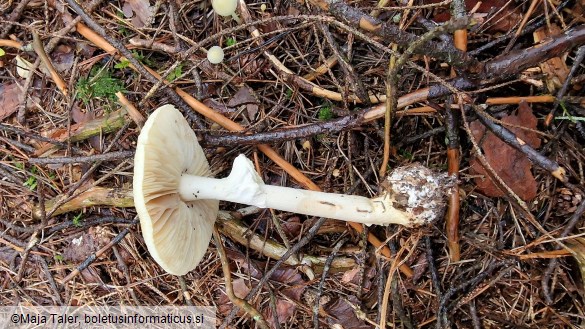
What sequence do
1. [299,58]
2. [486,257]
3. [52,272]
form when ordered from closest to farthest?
[486,257] → [299,58] → [52,272]

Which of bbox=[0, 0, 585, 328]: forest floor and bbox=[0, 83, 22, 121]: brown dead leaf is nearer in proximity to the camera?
bbox=[0, 0, 585, 328]: forest floor

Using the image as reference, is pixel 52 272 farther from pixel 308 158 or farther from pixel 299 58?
pixel 299 58

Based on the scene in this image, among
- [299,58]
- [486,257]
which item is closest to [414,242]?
[486,257]

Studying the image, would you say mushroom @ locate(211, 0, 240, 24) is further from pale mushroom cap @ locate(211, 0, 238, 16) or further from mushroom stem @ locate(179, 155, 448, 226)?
mushroom stem @ locate(179, 155, 448, 226)

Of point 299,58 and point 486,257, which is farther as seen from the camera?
point 299,58

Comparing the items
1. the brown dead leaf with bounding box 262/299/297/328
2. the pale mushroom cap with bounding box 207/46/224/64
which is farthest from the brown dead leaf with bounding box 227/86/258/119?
the brown dead leaf with bounding box 262/299/297/328

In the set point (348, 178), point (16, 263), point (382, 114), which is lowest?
point (16, 263)

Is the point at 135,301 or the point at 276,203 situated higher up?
the point at 276,203

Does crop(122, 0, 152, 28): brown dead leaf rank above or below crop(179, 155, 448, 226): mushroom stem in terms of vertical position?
above

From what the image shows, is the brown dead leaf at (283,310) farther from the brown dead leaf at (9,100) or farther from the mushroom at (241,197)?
the brown dead leaf at (9,100)
